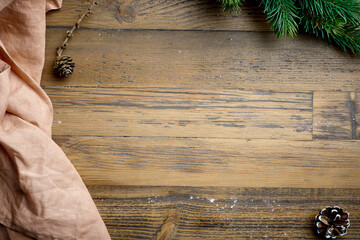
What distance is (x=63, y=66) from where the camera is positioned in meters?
0.74

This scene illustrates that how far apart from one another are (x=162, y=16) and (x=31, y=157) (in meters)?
0.44

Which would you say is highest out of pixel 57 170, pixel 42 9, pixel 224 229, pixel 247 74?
pixel 42 9

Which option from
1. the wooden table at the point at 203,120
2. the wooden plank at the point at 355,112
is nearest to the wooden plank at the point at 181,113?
the wooden table at the point at 203,120

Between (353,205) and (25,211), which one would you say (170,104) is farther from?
(353,205)

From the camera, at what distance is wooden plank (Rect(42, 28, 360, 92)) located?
773 mm

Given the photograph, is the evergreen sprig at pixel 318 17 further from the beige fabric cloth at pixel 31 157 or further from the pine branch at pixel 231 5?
the beige fabric cloth at pixel 31 157

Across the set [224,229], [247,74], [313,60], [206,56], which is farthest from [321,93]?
[224,229]

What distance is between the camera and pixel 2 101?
2.11 ft

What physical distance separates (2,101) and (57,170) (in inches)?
7.0

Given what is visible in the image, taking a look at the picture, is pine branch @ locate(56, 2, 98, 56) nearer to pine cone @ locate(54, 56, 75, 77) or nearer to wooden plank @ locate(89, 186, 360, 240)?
pine cone @ locate(54, 56, 75, 77)

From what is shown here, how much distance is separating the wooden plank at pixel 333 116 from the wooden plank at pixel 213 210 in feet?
0.47

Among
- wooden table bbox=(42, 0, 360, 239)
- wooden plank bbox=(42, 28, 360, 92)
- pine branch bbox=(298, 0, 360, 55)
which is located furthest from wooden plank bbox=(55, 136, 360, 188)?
pine branch bbox=(298, 0, 360, 55)

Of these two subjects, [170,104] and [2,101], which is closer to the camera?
[2,101]

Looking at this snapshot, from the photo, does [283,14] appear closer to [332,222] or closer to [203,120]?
[203,120]
